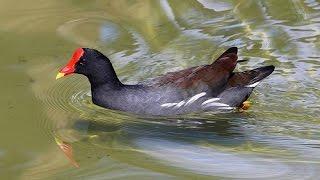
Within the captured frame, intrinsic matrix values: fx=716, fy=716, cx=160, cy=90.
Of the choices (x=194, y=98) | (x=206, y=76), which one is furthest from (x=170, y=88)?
(x=206, y=76)

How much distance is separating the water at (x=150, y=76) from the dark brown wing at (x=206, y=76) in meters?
0.26

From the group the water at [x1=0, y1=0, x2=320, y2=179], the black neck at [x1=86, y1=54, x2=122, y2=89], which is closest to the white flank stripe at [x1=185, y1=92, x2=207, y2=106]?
the water at [x1=0, y1=0, x2=320, y2=179]

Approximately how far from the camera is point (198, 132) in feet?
17.2

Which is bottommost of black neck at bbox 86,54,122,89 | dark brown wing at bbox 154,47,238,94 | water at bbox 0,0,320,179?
water at bbox 0,0,320,179

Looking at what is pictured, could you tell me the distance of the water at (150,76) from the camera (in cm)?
464

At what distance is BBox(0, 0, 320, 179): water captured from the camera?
4.64 meters

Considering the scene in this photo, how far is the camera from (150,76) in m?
6.29

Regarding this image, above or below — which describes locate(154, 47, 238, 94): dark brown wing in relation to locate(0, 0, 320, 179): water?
above

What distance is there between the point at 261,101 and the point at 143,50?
1.49 metres

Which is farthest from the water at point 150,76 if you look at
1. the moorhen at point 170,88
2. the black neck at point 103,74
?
the black neck at point 103,74

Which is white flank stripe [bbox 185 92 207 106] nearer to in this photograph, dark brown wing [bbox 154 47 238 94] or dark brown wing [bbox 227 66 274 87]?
dark brown wing [bbox 154 47 238 94]

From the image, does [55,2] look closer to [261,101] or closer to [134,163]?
[261,101]

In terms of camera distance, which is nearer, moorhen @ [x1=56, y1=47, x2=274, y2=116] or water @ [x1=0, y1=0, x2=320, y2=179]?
water @ [x1=0, y1=0, x2=320, y2=179]

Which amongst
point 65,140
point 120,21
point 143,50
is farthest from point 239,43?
point 65,140
